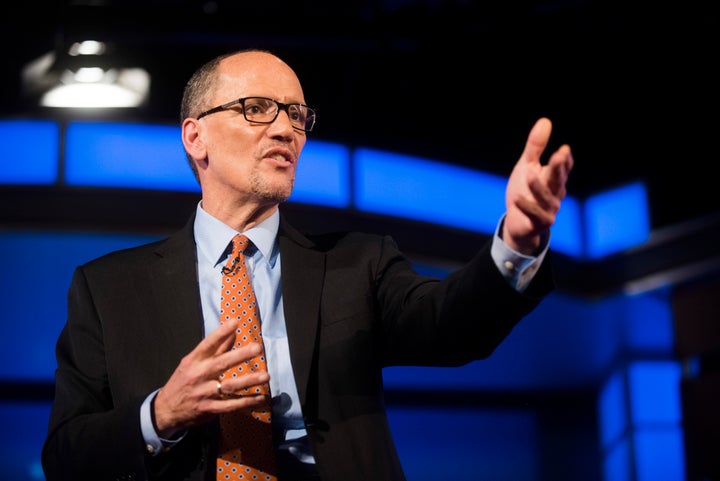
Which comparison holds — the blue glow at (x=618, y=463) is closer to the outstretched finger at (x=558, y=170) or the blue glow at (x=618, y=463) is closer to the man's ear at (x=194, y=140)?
the man's ear at (x=194, y=140)

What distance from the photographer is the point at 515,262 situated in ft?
4.02

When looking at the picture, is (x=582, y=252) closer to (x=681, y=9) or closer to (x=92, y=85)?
(x=681, y=9)

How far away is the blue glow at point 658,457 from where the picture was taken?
11.6 feet

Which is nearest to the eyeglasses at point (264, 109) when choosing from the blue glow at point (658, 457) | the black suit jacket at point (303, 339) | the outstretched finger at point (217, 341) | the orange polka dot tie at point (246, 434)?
the black suit jacket at point (303, 339)

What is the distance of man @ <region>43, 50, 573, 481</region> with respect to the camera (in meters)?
1.24

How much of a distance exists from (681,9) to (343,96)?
56.1 inches

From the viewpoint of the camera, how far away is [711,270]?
3615mm

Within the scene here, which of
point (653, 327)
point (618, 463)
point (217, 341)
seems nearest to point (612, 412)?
point (618, 463)

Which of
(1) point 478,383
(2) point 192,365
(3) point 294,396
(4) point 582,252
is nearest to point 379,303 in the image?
(3) point 294,396

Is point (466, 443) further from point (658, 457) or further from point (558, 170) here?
point (558, 170)

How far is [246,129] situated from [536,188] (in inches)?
28.0

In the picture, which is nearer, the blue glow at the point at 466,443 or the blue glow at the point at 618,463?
the blue glow at the point at 466,443

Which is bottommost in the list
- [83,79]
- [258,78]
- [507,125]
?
[258,78]

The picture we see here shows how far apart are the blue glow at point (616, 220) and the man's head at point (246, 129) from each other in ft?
7.51
